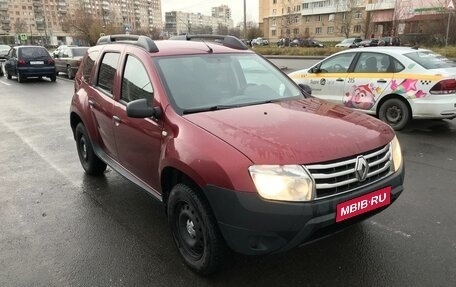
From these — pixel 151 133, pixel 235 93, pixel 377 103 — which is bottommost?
pixel 377 103

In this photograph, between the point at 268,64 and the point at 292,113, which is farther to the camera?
the point at 268,64

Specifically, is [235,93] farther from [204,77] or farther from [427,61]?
[427,61]

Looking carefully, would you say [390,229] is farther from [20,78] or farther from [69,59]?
[20,78]

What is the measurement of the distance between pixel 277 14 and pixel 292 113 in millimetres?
107702

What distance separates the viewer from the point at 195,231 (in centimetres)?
309

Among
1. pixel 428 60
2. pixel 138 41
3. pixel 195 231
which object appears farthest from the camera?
pixel 428 60

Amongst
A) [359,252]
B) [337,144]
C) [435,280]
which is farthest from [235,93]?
[435,280]

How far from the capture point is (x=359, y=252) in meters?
3.48

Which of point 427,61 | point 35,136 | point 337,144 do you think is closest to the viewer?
point 337,144

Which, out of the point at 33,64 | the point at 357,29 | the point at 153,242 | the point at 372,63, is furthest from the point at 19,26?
the point at 153,242

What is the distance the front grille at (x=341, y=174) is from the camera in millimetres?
2646

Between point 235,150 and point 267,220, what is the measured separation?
0.50m

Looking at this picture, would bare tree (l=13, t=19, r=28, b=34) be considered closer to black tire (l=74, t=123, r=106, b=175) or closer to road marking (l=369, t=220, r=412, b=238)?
black tire (l=74, t=123, r=106, b=175)

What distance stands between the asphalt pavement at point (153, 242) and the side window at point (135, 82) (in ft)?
4.18
